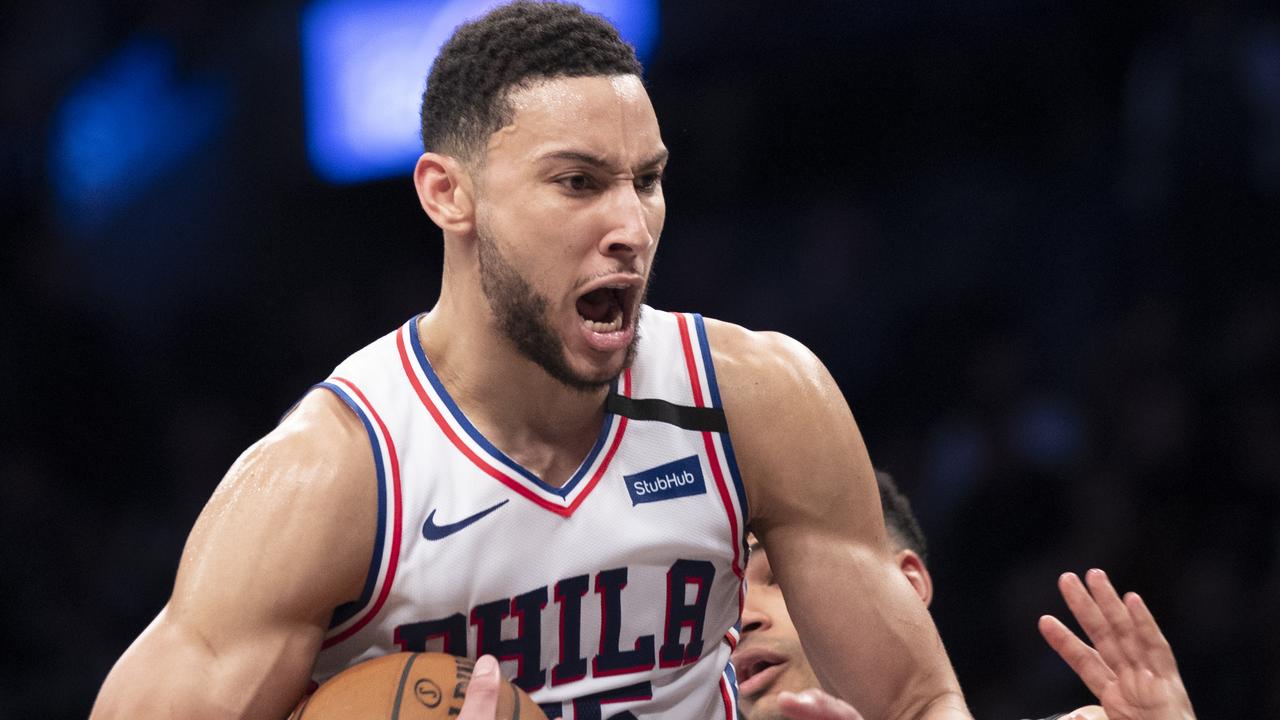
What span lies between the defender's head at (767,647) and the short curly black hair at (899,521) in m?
0.16

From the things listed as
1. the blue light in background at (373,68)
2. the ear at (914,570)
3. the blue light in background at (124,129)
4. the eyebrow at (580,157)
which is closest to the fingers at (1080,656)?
the ear at (914,570)

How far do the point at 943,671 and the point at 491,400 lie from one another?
0.96m

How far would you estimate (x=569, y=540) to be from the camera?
2551 mm

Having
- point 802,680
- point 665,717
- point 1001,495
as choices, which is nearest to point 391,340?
point 665,717

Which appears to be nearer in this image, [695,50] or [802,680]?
[802,680]

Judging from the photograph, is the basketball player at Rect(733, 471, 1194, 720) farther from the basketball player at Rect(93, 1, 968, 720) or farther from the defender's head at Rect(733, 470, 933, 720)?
the basketball player at Rect(93, 1, 968, 720)

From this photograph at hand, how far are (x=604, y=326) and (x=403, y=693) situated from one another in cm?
71

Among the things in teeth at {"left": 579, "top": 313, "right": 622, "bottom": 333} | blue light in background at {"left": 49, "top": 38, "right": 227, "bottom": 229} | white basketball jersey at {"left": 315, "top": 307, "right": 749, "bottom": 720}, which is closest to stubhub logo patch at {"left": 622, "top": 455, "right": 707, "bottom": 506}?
white basketball jersey at {"left": 315, "top": 307, "right": 749, "bottom": 720}

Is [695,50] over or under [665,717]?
over

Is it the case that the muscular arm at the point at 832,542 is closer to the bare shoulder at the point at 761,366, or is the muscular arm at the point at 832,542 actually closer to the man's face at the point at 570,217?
the bare shoulder at the point at 761,366

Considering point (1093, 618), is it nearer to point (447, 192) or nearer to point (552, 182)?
point (552, 182)

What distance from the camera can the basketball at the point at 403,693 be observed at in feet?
7.39

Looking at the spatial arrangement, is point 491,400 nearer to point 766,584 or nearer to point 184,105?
point 766,584

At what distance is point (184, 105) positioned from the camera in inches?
243
